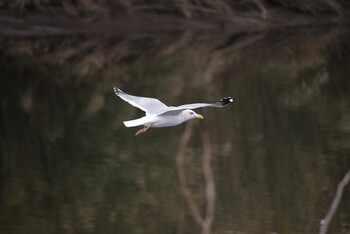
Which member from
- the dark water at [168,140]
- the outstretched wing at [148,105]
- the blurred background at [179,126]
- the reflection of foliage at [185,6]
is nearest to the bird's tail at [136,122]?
the outstretched wing at [148,105]

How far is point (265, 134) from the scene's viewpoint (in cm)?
1574

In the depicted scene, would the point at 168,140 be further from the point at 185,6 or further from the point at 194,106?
the point at 185,6

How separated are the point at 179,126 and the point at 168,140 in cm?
127

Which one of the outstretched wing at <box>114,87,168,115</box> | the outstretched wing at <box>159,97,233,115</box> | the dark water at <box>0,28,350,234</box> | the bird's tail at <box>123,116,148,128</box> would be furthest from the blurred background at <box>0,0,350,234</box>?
the bird's tail at <box>123,116,148,128</box>

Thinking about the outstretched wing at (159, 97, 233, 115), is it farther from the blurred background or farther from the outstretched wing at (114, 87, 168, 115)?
the blurred background

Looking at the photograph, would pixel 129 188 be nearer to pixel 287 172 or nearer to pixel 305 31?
pixel 287 172

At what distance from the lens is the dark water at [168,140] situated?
1138 cm

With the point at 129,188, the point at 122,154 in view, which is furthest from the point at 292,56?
the point at 129,188

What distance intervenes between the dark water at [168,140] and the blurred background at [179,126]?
31 mm

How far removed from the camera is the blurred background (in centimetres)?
1141

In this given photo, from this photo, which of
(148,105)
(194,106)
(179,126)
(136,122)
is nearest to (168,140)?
(179,126)

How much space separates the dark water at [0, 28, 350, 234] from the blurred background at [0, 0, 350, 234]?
1.2 inches

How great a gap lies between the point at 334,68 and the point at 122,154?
402 inches

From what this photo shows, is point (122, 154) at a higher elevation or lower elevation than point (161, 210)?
lower
